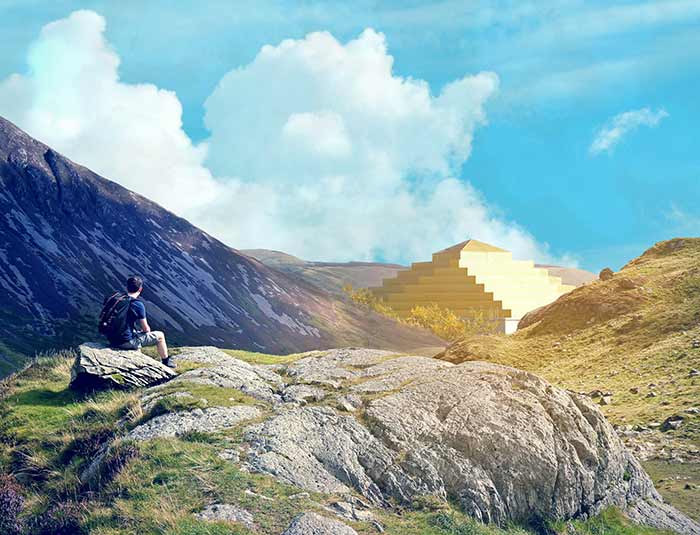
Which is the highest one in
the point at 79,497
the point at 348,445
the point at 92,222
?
the point at 92,222

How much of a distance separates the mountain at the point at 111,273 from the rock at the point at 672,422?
87.3ft

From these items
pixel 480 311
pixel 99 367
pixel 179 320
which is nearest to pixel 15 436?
pixel 99 367

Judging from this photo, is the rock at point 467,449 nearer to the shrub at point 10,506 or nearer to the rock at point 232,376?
the rock at point 232,376

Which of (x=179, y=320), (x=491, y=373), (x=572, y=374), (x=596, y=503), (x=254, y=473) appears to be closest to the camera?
(x=254, y=473)

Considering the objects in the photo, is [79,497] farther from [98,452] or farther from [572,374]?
[572,374]

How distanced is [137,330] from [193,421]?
12.2 ft

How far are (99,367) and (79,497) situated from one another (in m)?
3.54

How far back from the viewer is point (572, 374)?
107 ft

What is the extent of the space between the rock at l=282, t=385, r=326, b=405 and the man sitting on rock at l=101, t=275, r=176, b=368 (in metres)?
2.66

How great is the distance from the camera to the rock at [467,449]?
12.8 m

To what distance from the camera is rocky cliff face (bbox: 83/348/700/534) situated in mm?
12828

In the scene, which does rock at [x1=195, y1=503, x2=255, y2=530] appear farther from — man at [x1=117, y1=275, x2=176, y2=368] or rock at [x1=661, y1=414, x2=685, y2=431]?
rock at [x1=661, y1=414, x2=685, y2=431]

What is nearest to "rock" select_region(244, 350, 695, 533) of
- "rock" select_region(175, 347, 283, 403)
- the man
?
"rock" select_region(175, 347, 283, 403)

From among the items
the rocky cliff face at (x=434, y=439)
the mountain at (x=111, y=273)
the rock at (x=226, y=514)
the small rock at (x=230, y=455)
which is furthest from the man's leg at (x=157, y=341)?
the mountain at (x=111, y=273)
